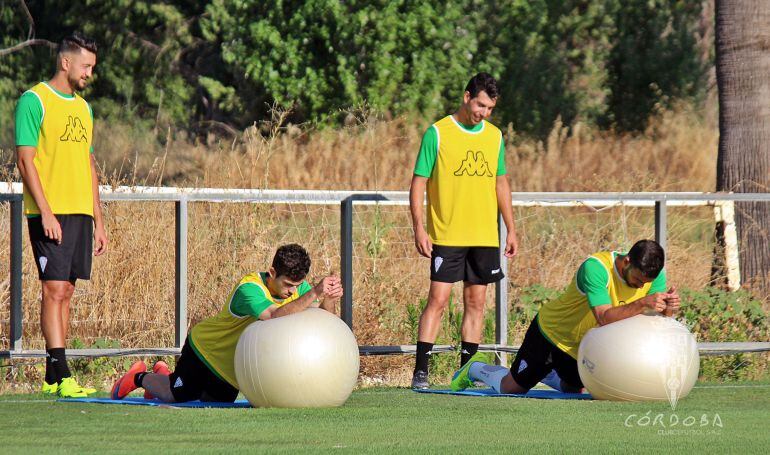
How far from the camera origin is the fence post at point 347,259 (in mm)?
11391

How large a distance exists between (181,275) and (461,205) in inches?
86.3

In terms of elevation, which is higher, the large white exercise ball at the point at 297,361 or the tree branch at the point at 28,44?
the tree branch at the point at 28,44

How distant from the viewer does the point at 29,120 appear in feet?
31.2

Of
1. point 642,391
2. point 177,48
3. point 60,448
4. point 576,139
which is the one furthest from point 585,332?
point 177,48

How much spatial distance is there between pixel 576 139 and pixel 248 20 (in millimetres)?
5767

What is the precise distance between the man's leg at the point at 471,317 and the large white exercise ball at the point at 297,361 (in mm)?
1835

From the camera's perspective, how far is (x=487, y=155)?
35.0 ft

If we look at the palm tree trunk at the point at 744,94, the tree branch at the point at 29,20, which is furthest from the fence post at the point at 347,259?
the tree branch at the point at 29,20

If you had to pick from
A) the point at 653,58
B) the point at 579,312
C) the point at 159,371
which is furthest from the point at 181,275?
the point at 653,58

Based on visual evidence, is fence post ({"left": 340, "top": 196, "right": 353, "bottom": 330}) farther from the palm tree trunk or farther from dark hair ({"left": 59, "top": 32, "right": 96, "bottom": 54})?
the palm tree trunk

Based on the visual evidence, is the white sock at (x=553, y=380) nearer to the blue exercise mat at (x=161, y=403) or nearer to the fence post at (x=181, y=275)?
the blue exercise mat at (x=161, y=403)

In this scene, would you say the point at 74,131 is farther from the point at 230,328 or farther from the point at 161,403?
the point at 161,403

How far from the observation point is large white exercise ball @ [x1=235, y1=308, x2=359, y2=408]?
877 cm

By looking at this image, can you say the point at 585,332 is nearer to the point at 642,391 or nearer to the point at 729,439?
the point at 642,391
